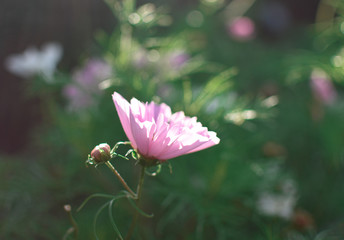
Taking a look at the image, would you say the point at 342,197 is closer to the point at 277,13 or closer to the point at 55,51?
the point at 55,51

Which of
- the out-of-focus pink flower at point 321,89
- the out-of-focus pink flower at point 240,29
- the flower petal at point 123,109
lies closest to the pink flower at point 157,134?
the flower petal at point 123,109

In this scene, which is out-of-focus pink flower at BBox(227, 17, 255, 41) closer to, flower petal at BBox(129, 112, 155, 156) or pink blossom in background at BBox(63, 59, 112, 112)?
pink blossom in background at BBox(63, 59, 112, 112)

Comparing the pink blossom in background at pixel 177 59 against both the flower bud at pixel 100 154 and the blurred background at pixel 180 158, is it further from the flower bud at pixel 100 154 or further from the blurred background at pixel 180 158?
the flower bud at pixel 100 154

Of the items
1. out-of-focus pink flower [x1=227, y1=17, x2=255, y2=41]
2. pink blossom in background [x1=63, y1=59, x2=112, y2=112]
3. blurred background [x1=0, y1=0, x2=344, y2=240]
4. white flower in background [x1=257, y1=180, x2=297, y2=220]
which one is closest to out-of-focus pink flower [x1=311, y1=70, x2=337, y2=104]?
blurred background [x1=0, y1=0, x2=344, y2=240]

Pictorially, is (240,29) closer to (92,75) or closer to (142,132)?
(92,75)

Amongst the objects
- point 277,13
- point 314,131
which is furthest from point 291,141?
point 277,13

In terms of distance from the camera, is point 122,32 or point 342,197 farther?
point 342,197

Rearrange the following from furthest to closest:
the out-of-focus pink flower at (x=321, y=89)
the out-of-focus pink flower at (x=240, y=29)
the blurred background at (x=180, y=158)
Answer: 1. the out-of-focus pink flower at (x=240, y=29)
2. the out-of-focus pink flower at (x=321, y=89)
3. the blurred background at (x=180, y=158)

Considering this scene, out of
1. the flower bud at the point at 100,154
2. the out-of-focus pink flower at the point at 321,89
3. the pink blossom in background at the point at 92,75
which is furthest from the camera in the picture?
the out-of-focus pink flower at the point at 321,89
